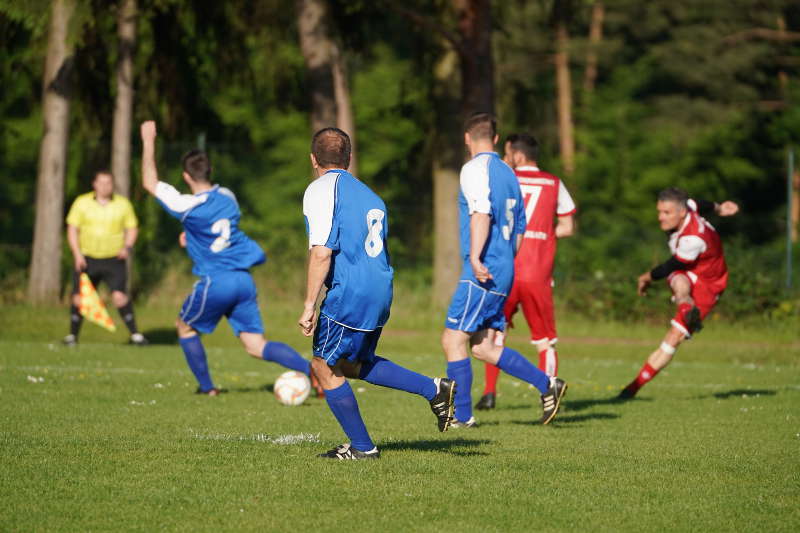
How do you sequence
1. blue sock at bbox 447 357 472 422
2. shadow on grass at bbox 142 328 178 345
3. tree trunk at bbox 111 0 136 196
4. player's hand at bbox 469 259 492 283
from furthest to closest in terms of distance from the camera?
1. tree trunk at bbox 111 0 136 196
2. shadow on grass at bbox 142 328 178 345
3. blue sock at bbox 447 357 472 422
4. player's hand at bbox 469 259 492 283

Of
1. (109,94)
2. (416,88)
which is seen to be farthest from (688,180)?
(109,94)

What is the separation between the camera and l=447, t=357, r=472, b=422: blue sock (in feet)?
30.2

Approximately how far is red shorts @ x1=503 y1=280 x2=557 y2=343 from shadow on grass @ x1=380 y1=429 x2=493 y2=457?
2143mm

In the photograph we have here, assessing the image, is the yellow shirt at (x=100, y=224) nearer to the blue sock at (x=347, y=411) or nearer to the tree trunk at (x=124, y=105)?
the tree trunk at (x=124, y=105)

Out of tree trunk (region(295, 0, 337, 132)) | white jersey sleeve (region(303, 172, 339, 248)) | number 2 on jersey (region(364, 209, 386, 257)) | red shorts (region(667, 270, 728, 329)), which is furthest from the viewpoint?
tree trunk (region(295, 0, 337, 132))

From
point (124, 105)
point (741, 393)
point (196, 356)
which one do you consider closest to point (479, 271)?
point (196, 356)

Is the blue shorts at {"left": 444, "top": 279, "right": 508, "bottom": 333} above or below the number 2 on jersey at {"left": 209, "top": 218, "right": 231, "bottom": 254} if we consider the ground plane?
below

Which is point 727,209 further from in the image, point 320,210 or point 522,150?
point 320,210

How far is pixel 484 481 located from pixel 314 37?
568 inches

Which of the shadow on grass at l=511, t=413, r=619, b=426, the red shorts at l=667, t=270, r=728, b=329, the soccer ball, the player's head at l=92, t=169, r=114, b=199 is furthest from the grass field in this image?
the player's head at l=92, t=169, r=114, b=199

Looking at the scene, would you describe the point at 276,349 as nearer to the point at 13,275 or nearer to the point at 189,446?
the point at 189,446

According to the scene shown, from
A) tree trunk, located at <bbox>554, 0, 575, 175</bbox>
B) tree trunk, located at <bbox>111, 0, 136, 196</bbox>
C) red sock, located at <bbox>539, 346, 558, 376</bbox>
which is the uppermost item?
tree trunk, located at <bbox>554, 0, 575, 175</bbox>

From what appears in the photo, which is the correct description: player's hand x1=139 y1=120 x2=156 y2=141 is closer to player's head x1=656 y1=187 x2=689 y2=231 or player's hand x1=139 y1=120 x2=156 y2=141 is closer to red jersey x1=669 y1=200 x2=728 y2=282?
player's head x1=656 y1=187 x2=689 y2=231

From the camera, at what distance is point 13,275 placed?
2242cm
